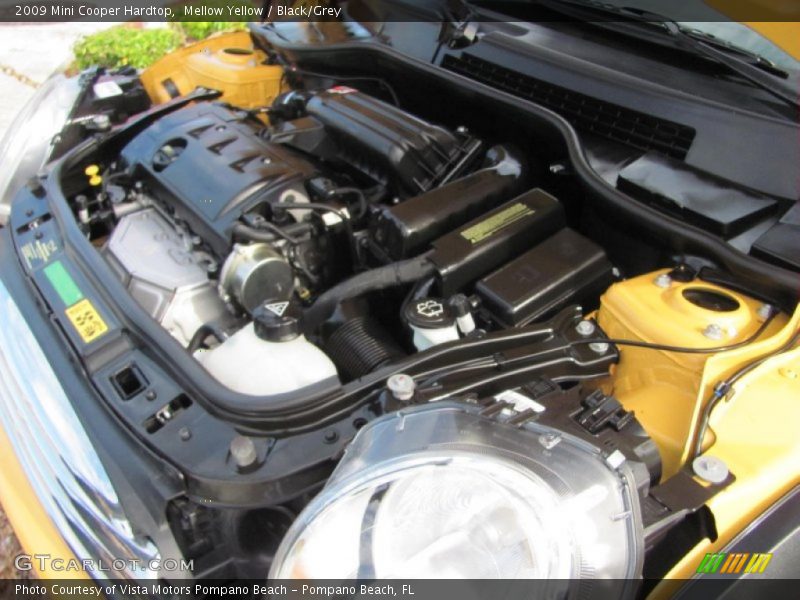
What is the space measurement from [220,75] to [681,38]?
1721 millimetres

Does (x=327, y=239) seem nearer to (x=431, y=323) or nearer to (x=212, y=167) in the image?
(x=212, y=167)

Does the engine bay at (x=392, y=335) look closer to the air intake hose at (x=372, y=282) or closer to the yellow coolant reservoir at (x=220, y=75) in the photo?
the air intake hose at (x=372, y=282)

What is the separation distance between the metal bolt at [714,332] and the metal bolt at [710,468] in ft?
0.90

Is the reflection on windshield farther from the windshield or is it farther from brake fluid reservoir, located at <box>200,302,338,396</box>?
brake fluid reservoir, located at <box>200,302,338,396</box>

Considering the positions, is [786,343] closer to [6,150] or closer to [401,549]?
[401,549]

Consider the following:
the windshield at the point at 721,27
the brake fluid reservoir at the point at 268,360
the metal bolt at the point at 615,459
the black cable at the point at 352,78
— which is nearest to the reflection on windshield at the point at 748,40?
the windshield at the point at 721,27

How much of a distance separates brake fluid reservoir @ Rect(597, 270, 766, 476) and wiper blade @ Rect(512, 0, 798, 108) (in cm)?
60

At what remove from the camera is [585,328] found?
143cm

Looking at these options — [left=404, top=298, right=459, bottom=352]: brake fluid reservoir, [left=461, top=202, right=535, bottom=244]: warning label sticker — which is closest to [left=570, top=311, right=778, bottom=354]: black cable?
[left=404, top=298, right=459, bottom=352]: brake fluid reservoir

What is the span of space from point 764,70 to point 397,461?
57.2 inches

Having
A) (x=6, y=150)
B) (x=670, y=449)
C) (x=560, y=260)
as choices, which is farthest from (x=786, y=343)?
(x=6, y=150)

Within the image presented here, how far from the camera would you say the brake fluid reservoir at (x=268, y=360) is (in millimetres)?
1319

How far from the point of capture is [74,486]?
1360 millimetres

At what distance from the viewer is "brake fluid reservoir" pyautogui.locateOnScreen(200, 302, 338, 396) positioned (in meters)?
1.32
